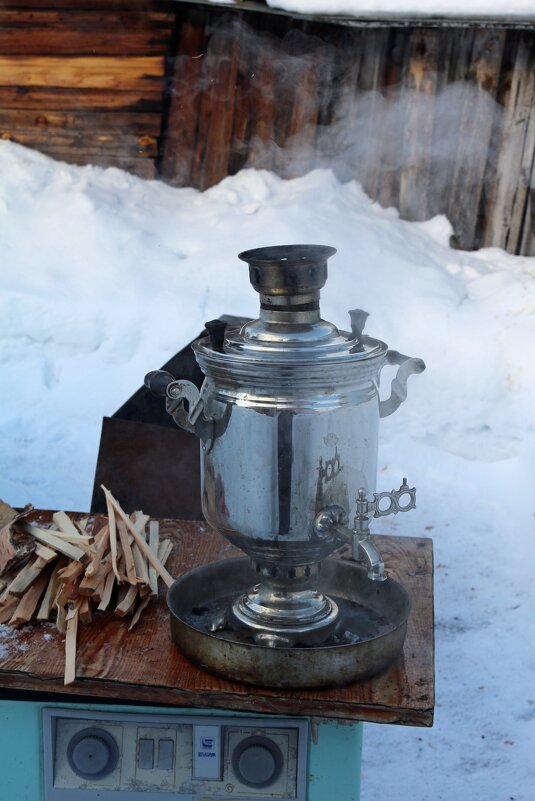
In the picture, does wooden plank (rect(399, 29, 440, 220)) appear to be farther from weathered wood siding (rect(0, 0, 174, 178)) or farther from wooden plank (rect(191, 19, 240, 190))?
weathered wood siding (rect(0, 0, 174, 178))

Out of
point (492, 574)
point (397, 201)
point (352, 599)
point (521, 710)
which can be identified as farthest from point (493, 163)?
point (352, 599)

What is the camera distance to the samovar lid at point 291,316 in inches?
79.4

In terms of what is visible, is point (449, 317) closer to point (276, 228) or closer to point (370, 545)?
point (276, 228)

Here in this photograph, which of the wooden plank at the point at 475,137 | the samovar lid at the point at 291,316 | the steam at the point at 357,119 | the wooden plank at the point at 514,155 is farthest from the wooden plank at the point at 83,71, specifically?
the samovar lid at the point at 291,316

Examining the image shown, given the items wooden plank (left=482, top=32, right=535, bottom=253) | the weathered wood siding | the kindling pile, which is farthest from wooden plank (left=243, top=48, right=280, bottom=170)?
the kindling pile

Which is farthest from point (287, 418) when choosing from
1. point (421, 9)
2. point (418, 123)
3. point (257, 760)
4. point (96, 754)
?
point (418, 123)

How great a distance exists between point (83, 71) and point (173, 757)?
6.70m

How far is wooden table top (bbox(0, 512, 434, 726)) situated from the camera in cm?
196

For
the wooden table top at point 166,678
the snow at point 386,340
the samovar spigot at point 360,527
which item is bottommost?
the snow at point 386,340

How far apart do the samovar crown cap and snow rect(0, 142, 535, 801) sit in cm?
251

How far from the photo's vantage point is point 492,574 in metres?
4.79

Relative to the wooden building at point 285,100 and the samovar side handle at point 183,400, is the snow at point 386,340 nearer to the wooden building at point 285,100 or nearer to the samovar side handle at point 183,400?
the wooden building at point 285,100

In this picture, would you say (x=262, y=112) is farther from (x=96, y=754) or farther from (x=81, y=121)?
(x=96, y=754)

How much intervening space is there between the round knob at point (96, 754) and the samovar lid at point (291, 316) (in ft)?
3.31
